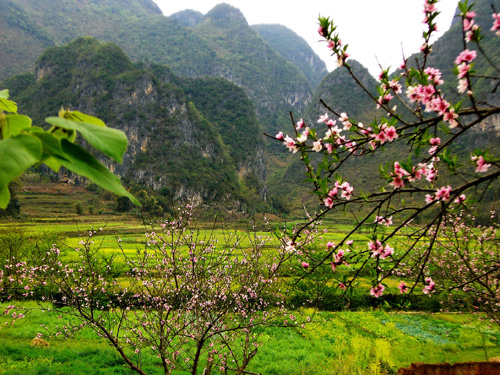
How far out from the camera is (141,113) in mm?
85188

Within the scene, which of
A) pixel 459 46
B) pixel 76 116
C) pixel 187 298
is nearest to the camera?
pixel 76 116

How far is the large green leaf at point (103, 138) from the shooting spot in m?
0.42

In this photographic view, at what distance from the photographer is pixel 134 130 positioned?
8356 centimetres

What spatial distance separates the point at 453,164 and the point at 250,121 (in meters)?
109

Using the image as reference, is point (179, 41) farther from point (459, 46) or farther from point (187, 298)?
point (187, 298)

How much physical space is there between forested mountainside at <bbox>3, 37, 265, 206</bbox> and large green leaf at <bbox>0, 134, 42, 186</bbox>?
78.9m

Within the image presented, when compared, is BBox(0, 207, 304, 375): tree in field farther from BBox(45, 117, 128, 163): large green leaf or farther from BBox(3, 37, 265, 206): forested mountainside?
BBox(3, 37, 265, 206): forested mountainside

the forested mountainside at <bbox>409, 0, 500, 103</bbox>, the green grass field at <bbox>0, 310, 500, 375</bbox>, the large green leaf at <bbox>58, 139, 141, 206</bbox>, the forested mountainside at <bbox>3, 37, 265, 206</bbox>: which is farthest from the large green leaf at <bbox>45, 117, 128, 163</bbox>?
the forested mountainside at <bbox>409, 0, 500, 103</bbox>

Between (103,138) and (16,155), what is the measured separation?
0.12 meters

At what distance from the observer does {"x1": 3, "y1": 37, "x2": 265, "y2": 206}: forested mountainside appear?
8194cm

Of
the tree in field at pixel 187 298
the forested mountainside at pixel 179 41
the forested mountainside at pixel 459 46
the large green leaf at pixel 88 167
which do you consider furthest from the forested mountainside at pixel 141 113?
the large green leaf at pixel 88 167

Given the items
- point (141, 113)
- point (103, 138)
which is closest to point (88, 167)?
point (103, 138)

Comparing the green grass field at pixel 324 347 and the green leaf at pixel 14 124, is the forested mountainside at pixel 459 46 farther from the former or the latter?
the green leaf at pixel 14 124

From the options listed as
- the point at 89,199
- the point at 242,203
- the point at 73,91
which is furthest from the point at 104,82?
the point at 242,203
